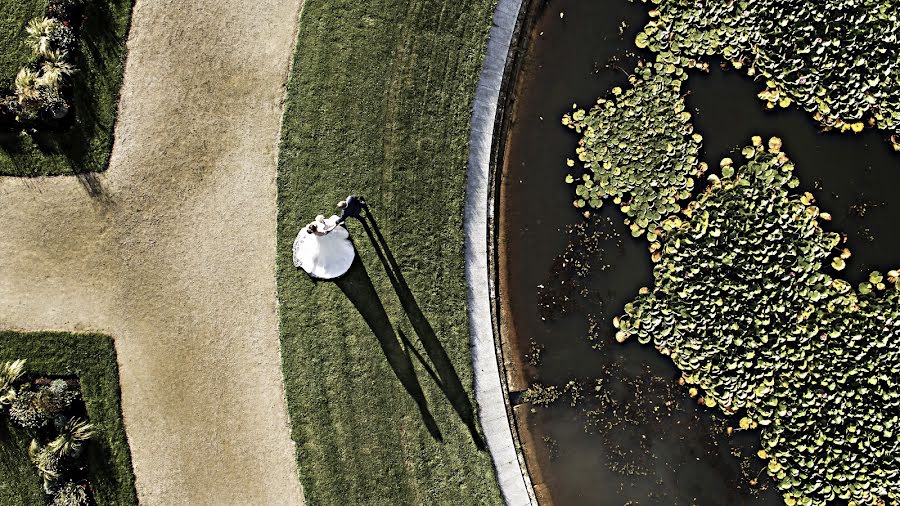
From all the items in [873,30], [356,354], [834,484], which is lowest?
[834,484]

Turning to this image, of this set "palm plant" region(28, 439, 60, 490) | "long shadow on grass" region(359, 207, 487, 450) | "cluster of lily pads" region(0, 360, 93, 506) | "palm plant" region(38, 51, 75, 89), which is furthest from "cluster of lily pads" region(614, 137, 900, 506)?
"palm plant" region(38, 51, 75, 89)

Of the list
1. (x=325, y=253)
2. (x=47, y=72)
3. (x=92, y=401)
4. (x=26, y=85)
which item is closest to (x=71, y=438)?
(x=92, y=401)

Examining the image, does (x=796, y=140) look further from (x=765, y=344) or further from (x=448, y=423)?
(x=448, y=423)

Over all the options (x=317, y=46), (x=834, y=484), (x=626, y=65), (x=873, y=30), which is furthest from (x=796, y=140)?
(x=317, y=46)

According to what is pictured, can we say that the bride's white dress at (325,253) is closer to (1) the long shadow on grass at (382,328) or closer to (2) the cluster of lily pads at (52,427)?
(1) the long shadow on grass at (382,328)

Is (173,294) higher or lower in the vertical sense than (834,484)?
higher

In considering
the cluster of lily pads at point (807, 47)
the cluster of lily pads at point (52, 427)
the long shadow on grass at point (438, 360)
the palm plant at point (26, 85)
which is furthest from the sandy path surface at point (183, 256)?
the cluster of lily pads at point (807, 47)
